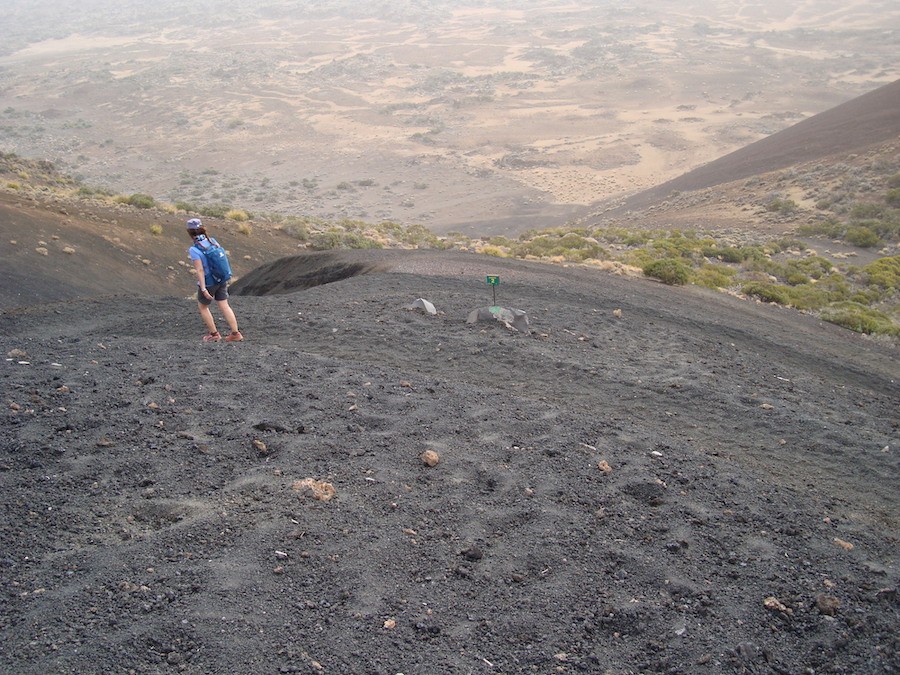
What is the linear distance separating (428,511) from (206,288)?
4.93 metres

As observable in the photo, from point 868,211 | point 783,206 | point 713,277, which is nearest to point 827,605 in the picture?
point 713,277

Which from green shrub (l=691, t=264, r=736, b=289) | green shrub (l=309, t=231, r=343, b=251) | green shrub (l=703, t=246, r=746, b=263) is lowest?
green shrub (l=703, t=246, r=746, b=263)

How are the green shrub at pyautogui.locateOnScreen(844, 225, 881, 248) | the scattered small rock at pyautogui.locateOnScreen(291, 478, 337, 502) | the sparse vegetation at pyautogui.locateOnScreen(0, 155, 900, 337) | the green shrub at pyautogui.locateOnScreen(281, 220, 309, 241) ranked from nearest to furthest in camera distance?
the scattered small rock at pyautogui.locateOnScreen(291, 478, 337, 502) < the sparse vegetation at pyautogui.locateOnScreen(0, 155, 900, 337) < the green shrub at pyautogui.locateOnScreen(281, 220, 309, 241) < the green shrub at pyautogui.locateOnScreen(844, 225, 881, 248)

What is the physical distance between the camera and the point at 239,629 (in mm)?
3809

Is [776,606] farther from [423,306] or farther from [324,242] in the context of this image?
[324,242]

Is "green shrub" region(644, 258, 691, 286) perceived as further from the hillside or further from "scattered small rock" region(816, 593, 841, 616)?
the hillside

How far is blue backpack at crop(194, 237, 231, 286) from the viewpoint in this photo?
8.43 metres

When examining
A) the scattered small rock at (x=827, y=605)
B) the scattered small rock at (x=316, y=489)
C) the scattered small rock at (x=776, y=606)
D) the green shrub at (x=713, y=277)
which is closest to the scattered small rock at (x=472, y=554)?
the scattered small rock at (x=316, y=489)

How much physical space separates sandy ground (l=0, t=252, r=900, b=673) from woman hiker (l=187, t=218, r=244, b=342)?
0.47 m

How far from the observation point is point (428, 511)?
500 cm

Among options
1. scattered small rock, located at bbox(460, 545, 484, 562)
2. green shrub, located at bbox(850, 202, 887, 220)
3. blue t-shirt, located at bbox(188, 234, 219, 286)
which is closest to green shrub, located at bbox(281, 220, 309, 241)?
blue t-shirt, located at bbox(188, 234, 219, 286)

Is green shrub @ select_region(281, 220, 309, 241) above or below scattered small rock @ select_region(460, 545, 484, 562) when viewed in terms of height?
below

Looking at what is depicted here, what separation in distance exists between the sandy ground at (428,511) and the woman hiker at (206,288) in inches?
18.6

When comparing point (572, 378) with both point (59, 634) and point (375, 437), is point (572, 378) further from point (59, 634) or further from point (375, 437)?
point (59, 634)
